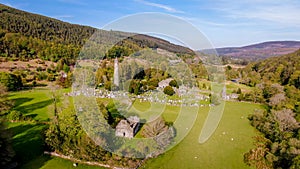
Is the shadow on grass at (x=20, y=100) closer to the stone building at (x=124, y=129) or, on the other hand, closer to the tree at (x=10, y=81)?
the tree at (x=10, y=81)

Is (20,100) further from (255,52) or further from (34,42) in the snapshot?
(255,52)

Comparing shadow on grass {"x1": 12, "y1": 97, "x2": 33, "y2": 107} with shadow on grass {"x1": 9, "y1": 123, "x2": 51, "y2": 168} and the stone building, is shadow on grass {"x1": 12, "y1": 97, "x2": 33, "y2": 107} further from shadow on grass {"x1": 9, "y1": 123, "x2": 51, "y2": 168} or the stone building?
the stone building

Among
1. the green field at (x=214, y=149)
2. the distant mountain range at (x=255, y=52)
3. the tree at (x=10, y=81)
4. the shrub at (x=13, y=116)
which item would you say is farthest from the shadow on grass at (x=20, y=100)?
the distant mountain range at (x=255, y=52)

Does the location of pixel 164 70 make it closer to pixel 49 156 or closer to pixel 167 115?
pixel 167 115

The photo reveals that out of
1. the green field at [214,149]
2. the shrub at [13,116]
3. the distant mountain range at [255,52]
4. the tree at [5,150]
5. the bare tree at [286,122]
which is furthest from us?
the distant mountain range at [255,52]

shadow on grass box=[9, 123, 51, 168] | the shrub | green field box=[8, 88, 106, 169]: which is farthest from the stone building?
the shrub

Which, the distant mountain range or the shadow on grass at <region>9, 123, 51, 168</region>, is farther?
the distant mountain range

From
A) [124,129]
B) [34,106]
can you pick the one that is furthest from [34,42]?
[124,129]
